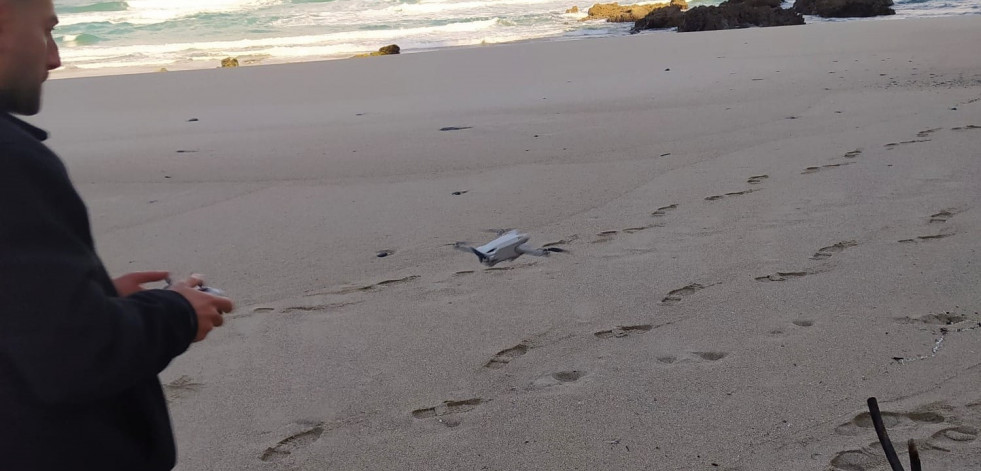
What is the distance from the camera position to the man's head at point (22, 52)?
104 cm

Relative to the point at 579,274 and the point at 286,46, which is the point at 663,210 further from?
the point at 286,46

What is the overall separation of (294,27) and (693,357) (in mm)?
18481

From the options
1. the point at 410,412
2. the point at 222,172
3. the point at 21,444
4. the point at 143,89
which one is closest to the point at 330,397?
the point at 410,412

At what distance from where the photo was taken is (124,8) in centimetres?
2303

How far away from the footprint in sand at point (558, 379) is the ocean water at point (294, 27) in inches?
452

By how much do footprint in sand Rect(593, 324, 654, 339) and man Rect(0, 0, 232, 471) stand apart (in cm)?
157

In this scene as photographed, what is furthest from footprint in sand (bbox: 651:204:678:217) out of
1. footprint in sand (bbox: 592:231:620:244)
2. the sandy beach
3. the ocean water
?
the ocean water

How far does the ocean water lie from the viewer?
14.7 metres

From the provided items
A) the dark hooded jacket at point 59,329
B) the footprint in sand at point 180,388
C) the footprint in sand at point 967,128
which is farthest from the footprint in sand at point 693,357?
the footprint in sand at point 967,128

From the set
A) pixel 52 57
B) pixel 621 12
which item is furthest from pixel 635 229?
pixel 621 12

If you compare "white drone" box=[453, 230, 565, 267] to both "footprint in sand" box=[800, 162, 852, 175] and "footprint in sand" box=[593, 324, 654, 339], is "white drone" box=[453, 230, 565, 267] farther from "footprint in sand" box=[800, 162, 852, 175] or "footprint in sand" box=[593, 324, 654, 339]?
"footprint in sand" box=[800, 162, 852, 175]

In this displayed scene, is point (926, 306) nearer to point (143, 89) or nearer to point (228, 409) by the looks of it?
point (228, 409)

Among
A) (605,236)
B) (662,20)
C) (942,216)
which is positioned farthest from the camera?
(662,20)

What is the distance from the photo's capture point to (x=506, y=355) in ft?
8.05
